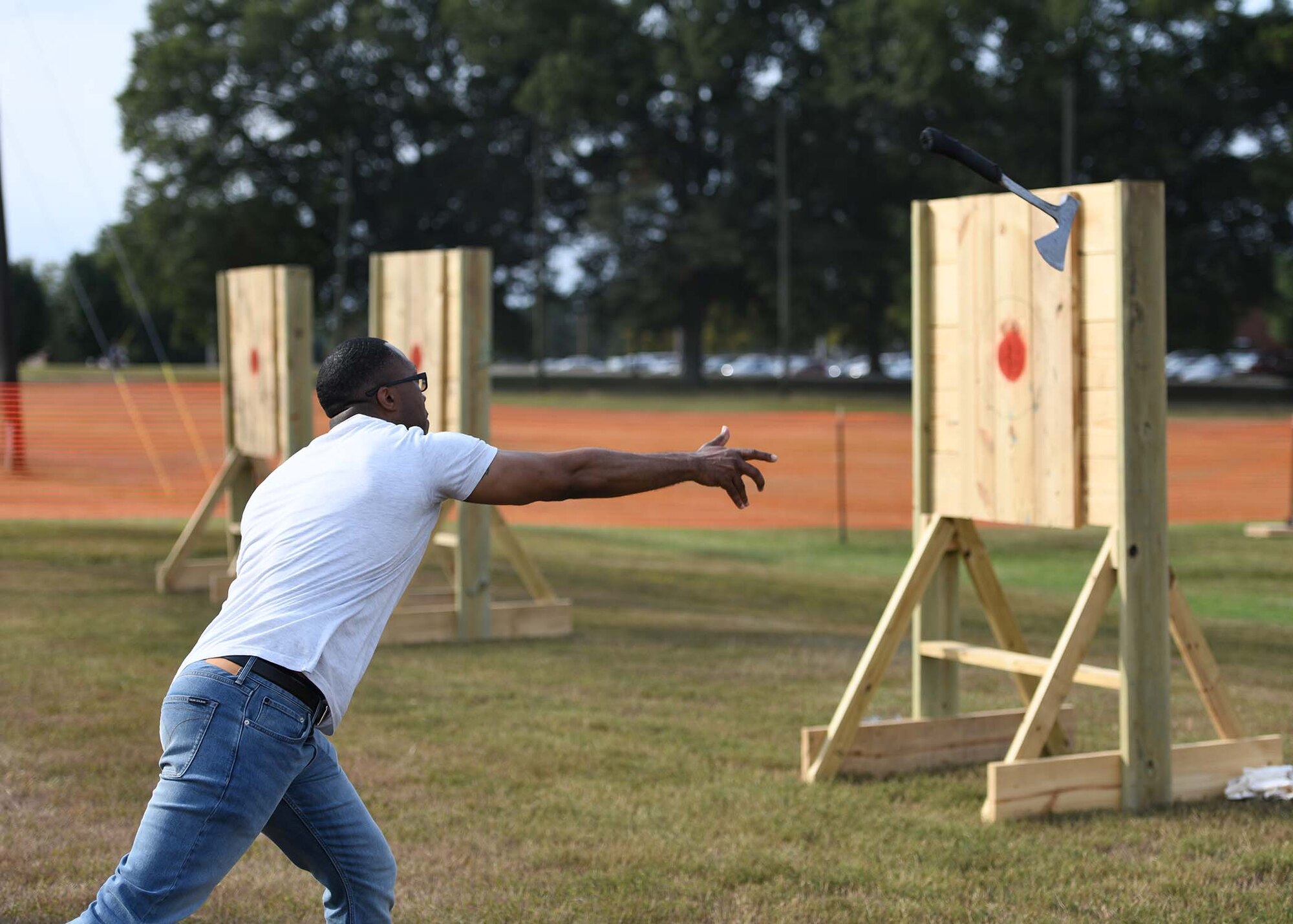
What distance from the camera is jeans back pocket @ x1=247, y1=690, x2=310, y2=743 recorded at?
3449mm

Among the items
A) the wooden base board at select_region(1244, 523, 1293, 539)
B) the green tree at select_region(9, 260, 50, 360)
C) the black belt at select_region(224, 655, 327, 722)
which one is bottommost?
the wooden base board at select_region(1244, 523, 1293, 539)

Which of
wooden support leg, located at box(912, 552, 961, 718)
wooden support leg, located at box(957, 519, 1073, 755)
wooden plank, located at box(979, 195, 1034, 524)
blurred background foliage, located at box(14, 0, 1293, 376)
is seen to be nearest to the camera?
wooden plank, located at box(979, 195, 1034, 524)

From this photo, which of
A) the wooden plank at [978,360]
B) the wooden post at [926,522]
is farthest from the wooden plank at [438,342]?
the wooden plank at [978,360]

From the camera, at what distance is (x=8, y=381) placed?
78.3 ft

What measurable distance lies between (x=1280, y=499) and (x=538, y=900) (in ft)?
58.4

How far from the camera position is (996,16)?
47.7 m

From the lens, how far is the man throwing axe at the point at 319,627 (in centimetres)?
339

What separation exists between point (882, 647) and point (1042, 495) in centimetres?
105

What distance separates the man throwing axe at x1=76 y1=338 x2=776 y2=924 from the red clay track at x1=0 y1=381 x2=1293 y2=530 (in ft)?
51.8

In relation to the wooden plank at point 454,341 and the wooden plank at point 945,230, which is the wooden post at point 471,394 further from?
the wooden plank at point 945,230

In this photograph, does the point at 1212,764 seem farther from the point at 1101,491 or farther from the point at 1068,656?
the point at 1101,491

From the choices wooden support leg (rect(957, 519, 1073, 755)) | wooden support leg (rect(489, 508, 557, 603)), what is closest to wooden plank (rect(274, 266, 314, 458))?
wooden support leg (rect(489, 508, 557, 603))

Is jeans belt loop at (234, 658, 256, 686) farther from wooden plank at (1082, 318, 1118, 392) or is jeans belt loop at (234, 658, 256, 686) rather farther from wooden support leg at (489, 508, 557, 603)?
wooden support leg at (489, 508, 557, 603)

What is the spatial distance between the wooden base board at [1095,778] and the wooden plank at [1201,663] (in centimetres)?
9
